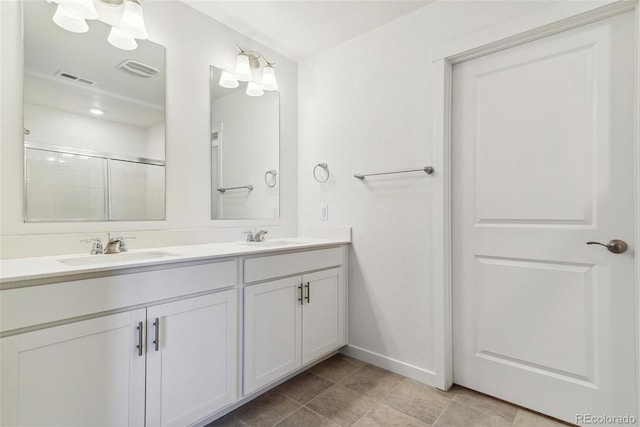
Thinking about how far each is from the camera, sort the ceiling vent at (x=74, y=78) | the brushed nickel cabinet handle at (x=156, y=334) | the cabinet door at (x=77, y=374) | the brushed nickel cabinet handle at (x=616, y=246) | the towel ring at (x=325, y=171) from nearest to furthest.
→ the cabinet door at (x=77, y=374), the brushed nickel cabinet handle at (x=156, y=334), the brushed nickel cabinet handle at (x=616, y=246), the ceiling vent at (x=74, y=78), the towel ring at (x=325, y=171)

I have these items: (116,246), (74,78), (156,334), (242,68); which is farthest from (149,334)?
(242,68)

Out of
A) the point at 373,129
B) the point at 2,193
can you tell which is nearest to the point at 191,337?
the point at 2,193

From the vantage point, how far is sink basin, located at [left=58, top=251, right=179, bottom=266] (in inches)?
53.3

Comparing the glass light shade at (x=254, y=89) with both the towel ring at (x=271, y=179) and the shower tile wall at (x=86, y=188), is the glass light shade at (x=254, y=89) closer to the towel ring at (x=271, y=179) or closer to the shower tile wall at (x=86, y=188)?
the towel ring at (x=271, y=179)

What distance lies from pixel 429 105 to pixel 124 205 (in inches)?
75.2

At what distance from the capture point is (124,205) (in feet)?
5.61

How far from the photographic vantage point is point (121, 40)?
65.2 inches

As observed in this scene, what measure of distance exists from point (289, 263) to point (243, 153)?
3.17ft

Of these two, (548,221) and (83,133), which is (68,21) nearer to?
(83,133)

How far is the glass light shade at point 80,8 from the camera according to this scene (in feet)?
4.76

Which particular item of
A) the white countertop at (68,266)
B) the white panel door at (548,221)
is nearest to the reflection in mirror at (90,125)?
the white countertop at (68,266)

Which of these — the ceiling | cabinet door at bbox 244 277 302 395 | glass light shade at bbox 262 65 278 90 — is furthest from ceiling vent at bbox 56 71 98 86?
cabinet door at bbox 244 277 302 395

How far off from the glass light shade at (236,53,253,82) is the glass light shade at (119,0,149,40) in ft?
2.08

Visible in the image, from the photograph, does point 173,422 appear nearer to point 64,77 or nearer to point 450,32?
point 64,77
